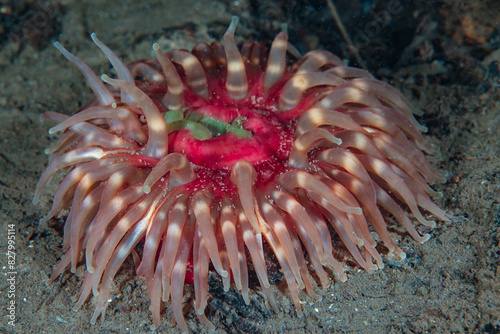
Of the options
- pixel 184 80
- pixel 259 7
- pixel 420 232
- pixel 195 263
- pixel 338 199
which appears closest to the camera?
pixel 338 199

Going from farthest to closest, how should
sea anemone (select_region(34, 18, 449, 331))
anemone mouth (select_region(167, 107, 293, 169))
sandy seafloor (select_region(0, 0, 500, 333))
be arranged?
anemone mouth (select_region(167, 107, 293, 169)) → sandy seafloor (select_region(0, 0, 500, 333)) → sea anemone (select_region(34, 18, 449, 331))

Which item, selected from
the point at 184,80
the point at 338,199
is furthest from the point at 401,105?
the point at 184,80

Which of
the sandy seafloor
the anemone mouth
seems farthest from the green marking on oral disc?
the sandy seafloor

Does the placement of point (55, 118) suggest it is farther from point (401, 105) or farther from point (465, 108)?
point (465, 108)

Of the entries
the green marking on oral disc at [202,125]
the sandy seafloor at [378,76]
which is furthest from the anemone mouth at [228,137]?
the sandy seafloor at [378,76]

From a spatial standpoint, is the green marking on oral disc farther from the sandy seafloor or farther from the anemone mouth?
the sandy seafloor

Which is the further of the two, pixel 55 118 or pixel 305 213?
pixel 55 118

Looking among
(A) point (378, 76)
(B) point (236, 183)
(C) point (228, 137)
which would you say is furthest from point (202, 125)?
(A) point (378, 76)

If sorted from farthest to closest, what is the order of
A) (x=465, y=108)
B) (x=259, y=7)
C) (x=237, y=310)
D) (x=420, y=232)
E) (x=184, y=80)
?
(x=259, y=7), (x=465, y=108), (x=184, y=80), (x=420, y=232), (x=237, y=310)
